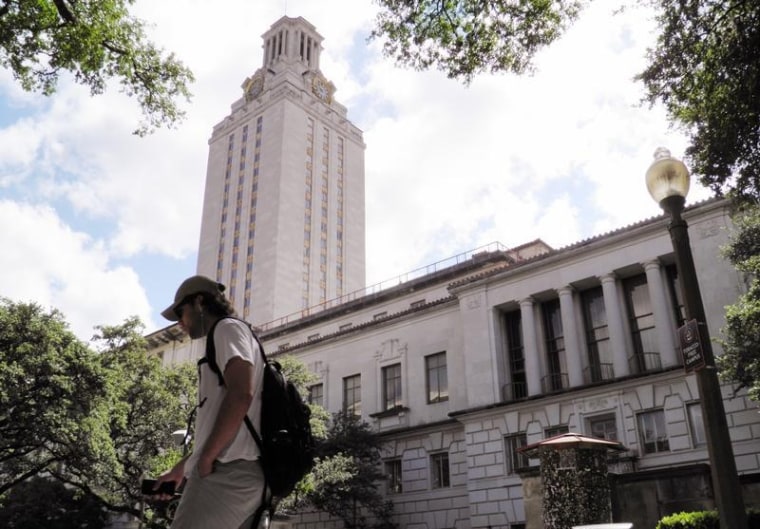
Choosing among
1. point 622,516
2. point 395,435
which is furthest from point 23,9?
point 395,435

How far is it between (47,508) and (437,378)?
22803 millimetres

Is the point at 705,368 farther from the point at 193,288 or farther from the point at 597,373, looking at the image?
the point at 597,373

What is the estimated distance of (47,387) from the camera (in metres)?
21.9

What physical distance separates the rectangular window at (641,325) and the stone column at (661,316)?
1.88ft

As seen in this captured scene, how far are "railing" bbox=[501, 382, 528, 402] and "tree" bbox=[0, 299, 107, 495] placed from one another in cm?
1625

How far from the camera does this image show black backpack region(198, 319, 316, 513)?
3510 mm

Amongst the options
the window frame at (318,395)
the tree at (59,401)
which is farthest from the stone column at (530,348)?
the tree at (59,401)

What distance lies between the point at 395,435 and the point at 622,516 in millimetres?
20732

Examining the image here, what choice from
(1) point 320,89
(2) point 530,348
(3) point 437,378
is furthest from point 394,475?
(1) point 320,89

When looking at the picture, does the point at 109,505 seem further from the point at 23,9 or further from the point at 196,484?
the point at 196,484

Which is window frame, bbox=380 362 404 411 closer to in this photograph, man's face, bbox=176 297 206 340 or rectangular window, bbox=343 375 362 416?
rectangular window, bbox=343 375 362 416

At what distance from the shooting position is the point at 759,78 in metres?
11.5

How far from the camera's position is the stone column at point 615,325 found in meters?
26.5

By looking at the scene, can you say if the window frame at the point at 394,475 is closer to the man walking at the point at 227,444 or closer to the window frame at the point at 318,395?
the window frame at the point at 318,395
